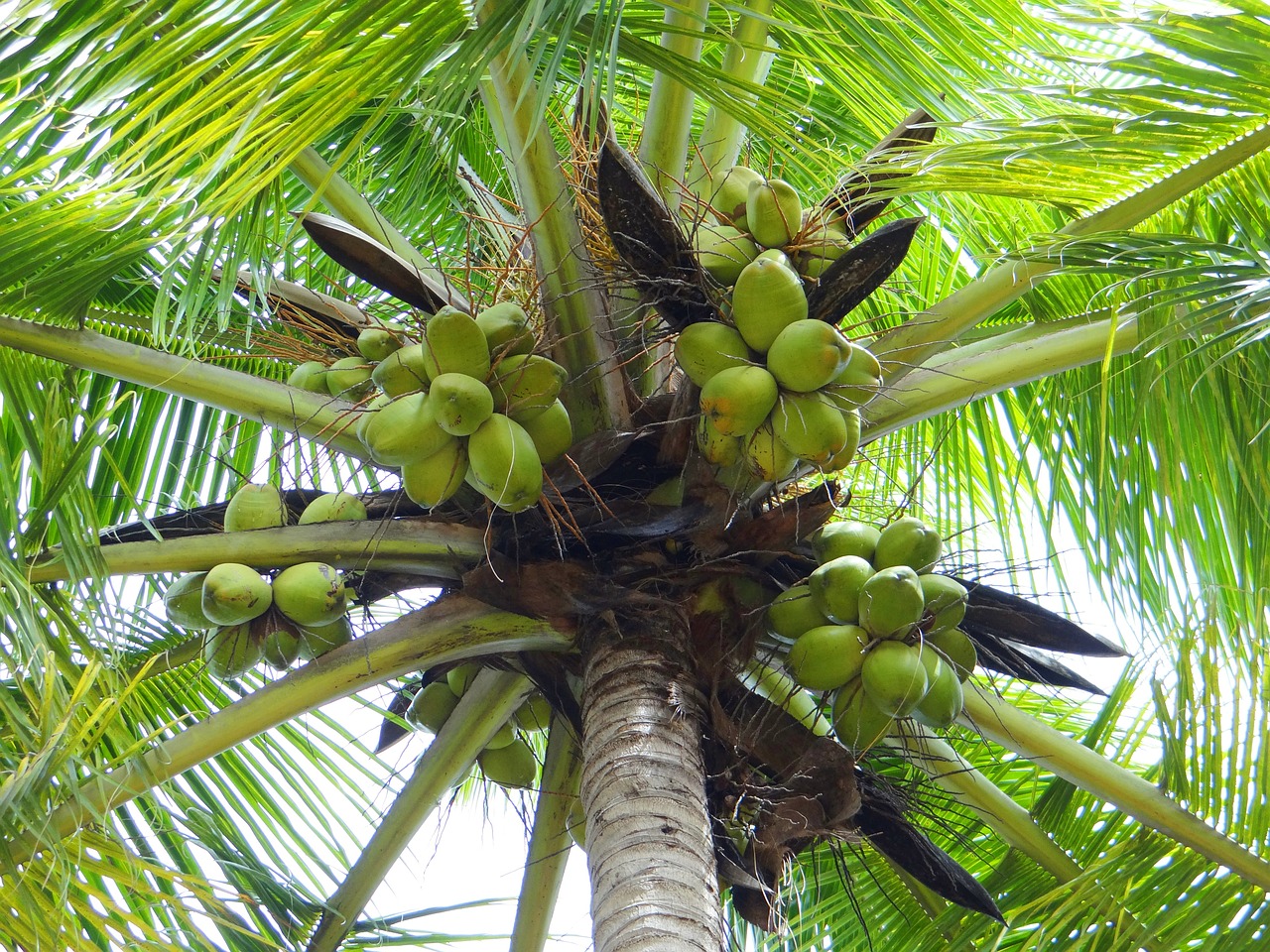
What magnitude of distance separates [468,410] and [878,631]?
755mm

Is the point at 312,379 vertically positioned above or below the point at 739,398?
above

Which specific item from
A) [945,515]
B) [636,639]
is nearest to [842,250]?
[636,639]

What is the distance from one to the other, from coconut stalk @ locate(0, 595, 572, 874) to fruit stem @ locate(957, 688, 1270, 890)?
0.83 metres

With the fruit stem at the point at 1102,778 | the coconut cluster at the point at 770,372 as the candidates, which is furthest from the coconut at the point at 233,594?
the fruit stem at the point at 1102,778

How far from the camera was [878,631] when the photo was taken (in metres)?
2.11

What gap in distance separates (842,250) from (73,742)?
4.77 ft

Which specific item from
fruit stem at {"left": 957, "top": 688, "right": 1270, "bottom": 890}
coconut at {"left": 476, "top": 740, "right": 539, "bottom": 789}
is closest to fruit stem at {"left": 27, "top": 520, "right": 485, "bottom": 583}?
coconut at {"left": 476, "top": 740, "right": 539, "bottom": 789}

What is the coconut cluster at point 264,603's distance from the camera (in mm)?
2205

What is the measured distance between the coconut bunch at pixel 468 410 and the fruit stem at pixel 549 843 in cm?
74

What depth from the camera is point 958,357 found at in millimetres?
2420

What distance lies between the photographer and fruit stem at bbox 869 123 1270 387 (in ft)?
7.09

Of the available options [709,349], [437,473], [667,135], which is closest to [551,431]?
[437,473]

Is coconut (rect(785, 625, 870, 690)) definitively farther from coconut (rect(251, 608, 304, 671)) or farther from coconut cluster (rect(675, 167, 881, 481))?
coconut (rect(251, 608, 304, 671))

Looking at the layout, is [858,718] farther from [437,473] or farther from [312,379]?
[312,379]
